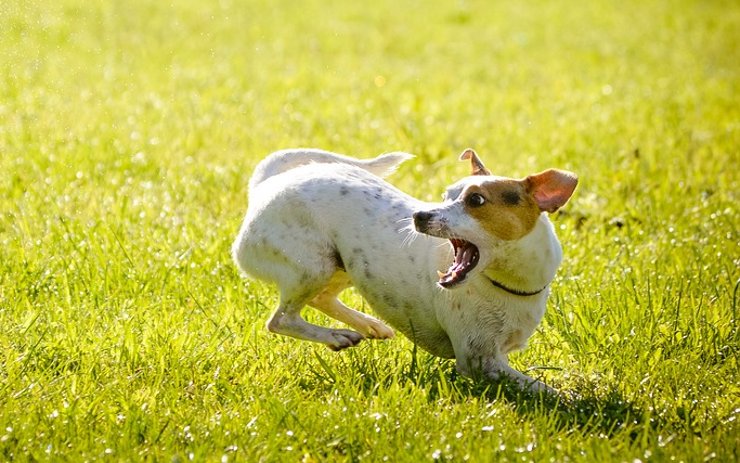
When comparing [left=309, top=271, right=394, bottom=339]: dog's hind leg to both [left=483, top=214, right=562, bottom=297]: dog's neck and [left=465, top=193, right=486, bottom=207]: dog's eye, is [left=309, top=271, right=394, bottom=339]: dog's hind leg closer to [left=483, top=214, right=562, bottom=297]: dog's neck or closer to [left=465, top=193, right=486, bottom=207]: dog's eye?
[left=483, top=214, right=562, bottom=297]: dog's neck

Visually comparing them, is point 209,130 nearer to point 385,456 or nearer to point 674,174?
point 674,174

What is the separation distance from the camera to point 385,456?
3.92m

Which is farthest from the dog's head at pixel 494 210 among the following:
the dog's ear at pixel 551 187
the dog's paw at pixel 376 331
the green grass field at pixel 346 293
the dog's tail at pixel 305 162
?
the dog's tail at pixel 305 162

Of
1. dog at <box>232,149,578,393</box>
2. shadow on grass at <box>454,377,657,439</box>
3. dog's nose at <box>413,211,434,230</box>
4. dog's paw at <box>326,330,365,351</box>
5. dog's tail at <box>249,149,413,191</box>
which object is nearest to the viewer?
shadow on grass at <box>454,377,657,439</box>

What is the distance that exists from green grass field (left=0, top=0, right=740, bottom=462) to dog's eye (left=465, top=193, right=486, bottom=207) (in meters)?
0.75

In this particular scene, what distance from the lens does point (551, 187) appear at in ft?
15.0

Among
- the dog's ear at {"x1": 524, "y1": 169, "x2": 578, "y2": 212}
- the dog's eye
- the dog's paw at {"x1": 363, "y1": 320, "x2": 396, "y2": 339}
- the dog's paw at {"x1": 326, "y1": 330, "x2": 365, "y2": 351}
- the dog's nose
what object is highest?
the dog's ear at {"x1": 524, "y1": 169, "x2": 578, "y2": 212}

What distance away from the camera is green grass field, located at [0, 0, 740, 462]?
4137 mm

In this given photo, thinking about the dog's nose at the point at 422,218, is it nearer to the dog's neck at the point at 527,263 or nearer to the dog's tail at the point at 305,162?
the dog's neck at the point at 527,263

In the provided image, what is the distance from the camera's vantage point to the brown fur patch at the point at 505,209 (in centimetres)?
456

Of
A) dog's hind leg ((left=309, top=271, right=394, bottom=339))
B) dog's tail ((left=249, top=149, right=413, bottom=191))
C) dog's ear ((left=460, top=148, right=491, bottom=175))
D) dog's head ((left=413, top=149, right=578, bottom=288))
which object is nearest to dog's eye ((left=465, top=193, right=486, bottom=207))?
dog's head ((left=413, top=149, right=578, bottom=288))

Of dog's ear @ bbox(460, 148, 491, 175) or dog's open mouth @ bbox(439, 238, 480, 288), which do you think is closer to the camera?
dog's open mouth @ bbox(439, 238, 480, 288)

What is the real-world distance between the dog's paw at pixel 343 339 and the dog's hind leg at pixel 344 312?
1.02 ft

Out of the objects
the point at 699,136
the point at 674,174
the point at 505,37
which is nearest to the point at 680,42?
the point at 505,37
